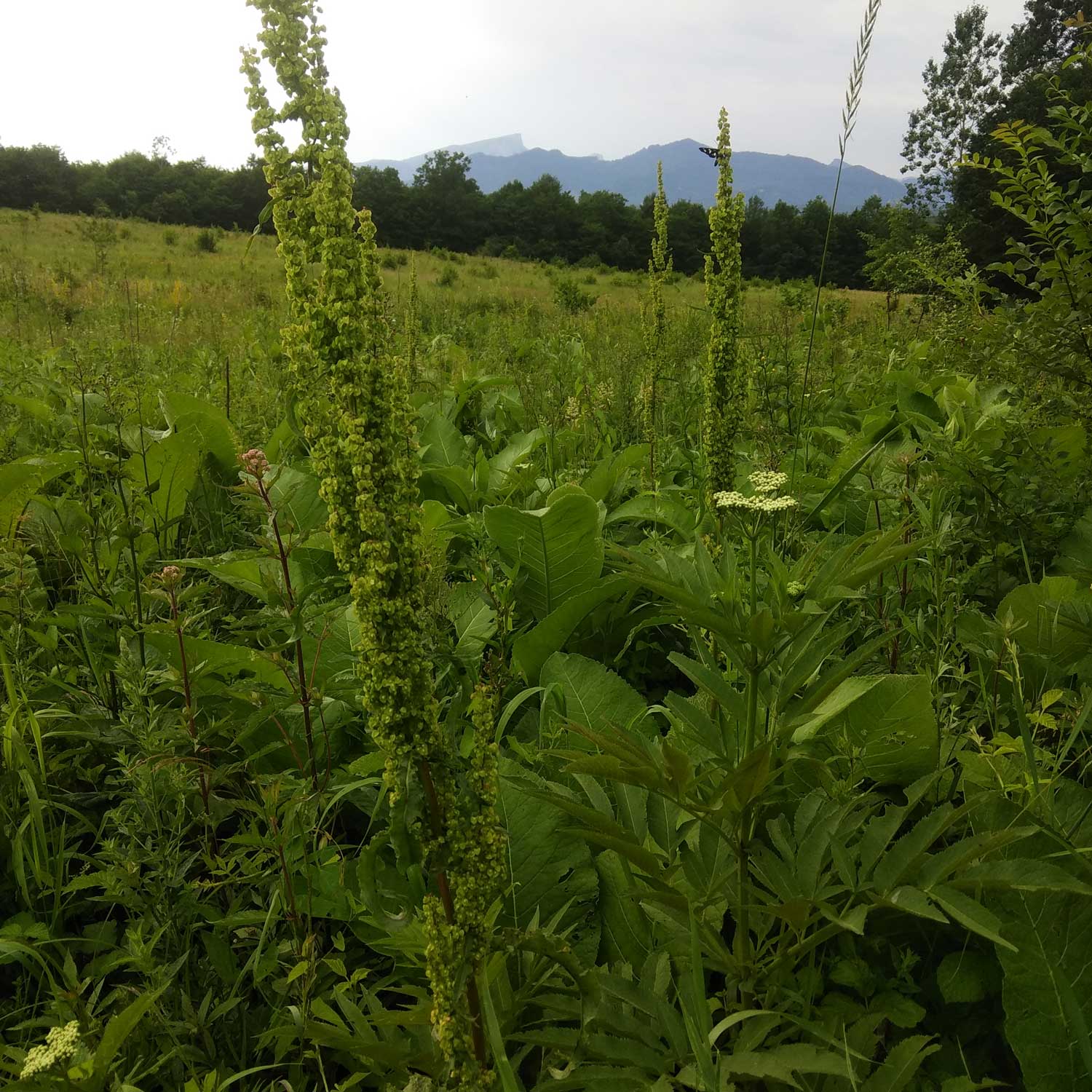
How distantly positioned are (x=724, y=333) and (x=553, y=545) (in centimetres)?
96

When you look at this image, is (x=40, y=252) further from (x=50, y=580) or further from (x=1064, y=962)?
(x=1064, y=962)

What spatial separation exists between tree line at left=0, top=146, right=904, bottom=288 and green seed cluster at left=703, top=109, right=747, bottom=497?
29358 millimetres

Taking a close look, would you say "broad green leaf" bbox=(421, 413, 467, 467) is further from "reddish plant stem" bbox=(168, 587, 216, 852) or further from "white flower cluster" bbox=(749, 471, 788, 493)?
"white flower cluster" bbox=(749, 471, 788, 493)

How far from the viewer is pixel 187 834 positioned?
1.97 metres

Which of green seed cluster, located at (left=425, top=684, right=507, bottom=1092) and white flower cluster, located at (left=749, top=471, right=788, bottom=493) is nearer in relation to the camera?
green seed cluster, located at (left=425, top=684, right=507, bottom=1092)

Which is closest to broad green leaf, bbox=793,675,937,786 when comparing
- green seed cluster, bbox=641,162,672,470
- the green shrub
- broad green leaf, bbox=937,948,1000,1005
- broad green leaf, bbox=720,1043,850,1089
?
broad green leaf, bbox=937,948,1000,1005

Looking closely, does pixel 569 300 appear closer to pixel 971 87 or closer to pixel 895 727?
pixel 895 727

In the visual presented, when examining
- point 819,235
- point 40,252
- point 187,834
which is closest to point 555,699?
point 187,834

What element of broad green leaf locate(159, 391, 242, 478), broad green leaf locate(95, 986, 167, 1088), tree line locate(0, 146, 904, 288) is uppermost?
tree line locate(0, 146, 904, 288)

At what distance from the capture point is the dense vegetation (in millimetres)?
1111

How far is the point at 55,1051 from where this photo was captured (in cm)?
110

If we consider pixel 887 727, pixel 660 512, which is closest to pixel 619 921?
pixel 887 727

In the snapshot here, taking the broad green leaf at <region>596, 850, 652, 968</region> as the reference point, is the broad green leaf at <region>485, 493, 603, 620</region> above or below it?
above

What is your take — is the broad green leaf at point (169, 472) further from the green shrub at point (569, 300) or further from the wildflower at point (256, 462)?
the green shrub at point (569, 300)
